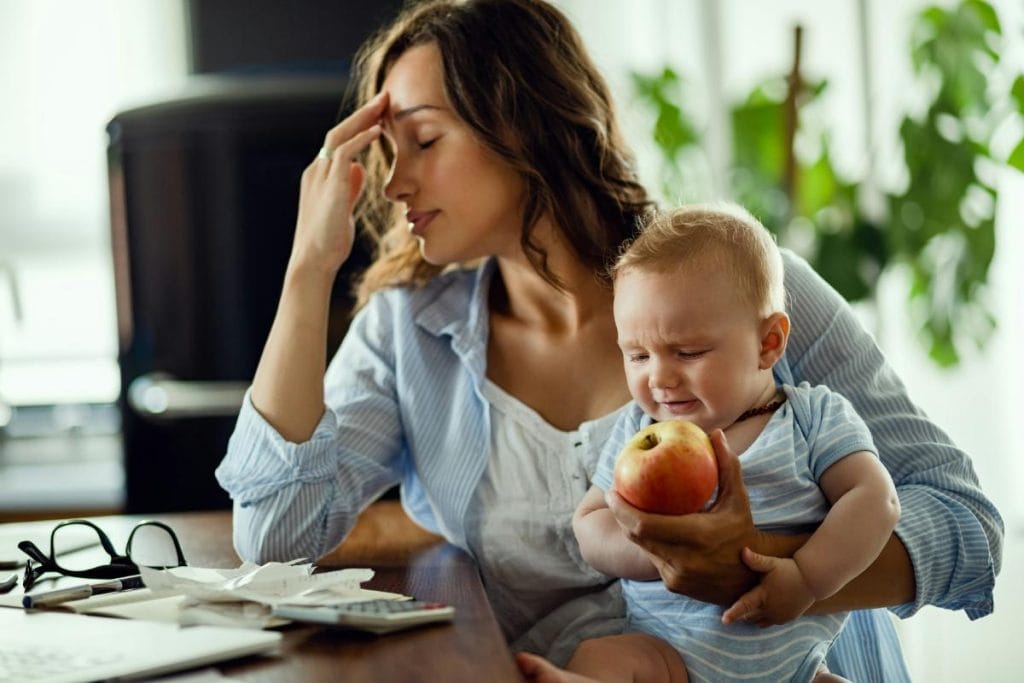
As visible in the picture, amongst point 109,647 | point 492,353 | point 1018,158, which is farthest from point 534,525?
point 1018,158

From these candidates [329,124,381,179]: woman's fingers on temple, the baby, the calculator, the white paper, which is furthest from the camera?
[329,124,381,179]: woman's fingers on temple

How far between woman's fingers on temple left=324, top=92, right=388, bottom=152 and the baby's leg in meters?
0.82

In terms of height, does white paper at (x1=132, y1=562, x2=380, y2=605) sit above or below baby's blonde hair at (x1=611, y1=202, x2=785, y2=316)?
below

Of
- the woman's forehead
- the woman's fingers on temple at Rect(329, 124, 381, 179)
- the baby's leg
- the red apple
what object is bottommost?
the baby's leg

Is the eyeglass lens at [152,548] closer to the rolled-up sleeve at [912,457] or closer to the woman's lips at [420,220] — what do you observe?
the woman's lips at [420,220]

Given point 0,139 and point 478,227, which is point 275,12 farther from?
point 478,227

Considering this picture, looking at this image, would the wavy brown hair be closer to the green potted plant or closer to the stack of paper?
the stack of paper

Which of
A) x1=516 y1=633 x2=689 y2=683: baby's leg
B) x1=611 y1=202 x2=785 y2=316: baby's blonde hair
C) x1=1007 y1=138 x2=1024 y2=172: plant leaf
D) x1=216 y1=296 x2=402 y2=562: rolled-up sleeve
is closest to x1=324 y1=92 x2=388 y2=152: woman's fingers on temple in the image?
x1=216 y1=296 x2=402 y2=562: rolled-up sleeve

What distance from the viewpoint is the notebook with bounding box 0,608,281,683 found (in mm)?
1056

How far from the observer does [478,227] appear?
73.0 inches

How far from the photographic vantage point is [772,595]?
136cm

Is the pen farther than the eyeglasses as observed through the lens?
No

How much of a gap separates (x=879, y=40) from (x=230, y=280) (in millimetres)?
2168

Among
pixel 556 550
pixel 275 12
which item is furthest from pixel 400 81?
pixel 275 12
